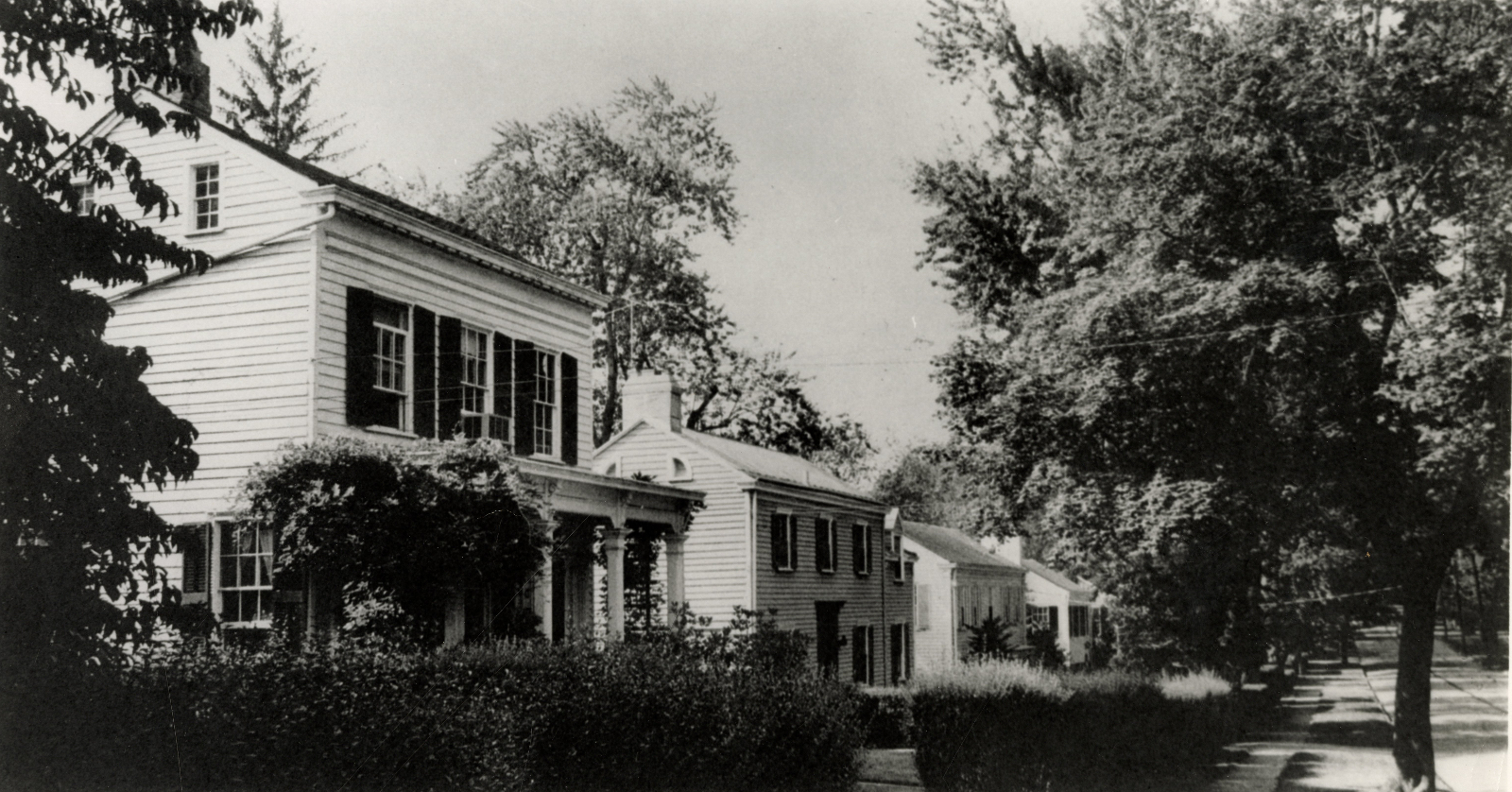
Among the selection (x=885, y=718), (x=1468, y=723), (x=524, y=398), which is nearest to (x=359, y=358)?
(x=524, y=398)

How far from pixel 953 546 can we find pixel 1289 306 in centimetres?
3241

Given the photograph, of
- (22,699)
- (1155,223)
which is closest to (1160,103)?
(1155,223)

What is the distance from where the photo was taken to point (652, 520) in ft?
70.3

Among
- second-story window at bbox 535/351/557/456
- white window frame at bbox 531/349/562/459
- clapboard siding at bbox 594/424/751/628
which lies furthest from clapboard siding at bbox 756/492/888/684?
second-story window at bbox 535/351/557/456

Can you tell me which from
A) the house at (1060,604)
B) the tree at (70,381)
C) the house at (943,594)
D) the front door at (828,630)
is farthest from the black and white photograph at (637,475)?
the house at (1060,604)

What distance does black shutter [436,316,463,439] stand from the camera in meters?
17.0

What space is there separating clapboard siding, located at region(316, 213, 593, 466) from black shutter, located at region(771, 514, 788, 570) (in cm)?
963

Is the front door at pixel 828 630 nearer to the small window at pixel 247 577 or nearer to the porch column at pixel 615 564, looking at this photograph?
the porch column at pixel 615 564

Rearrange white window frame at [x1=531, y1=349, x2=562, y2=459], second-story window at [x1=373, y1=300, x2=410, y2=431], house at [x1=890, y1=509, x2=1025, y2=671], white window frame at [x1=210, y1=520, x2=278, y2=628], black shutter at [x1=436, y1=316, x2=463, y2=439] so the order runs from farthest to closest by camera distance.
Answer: house at [x1=890, y1=509, x2=1025, y2=671] < white window frame at [x1=531, y1=349, x2=562, y2=459] < black shutter at [x1=436, y1=316, x2=463, y2=439] < second-story window at [x1=373, y1=300, x2=410, y2=431] < white window frame at [x1=210, y1=520, x2=278, y2=628]

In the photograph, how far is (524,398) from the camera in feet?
63.3

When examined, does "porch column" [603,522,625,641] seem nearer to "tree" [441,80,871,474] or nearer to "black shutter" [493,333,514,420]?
"black shutter" [493,333,514,420]

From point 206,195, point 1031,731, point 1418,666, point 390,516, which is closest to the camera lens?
point 390,516

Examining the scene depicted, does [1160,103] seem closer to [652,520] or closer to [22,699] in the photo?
[652,520]

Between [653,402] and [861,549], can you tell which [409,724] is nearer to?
[653,402]
